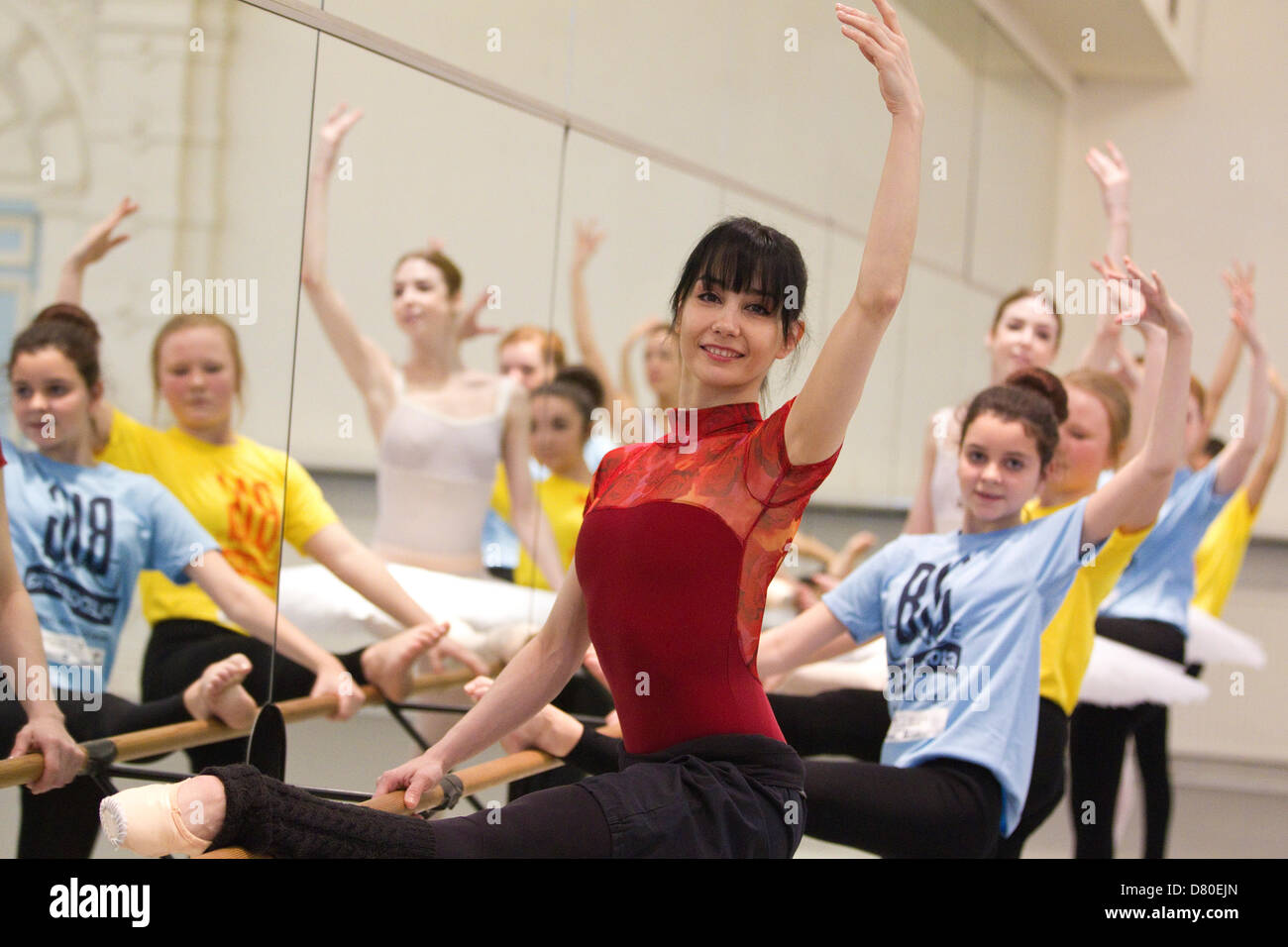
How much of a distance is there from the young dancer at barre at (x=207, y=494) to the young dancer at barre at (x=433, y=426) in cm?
44

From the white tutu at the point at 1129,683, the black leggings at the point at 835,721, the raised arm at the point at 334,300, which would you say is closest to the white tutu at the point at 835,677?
the black leggings at the point at 835,721

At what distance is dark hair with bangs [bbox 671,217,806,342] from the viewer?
142cm

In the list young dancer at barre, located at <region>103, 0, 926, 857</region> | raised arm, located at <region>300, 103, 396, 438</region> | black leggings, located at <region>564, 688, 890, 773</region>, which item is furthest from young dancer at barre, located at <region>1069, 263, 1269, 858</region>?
young dancer at barre, located at <region>103, 0, 926, 857</region>

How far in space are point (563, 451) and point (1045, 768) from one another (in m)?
1.45

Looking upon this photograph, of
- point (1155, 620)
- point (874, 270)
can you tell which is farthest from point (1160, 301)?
point (1155, 620)

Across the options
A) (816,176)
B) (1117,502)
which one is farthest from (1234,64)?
(1117,502)

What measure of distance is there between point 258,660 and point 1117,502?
1373 mm

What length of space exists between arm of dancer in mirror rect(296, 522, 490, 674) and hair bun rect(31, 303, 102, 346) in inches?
24.3

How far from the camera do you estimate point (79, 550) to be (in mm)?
→ 2000

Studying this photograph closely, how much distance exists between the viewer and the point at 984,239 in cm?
521

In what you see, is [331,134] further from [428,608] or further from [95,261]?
[428,608]
